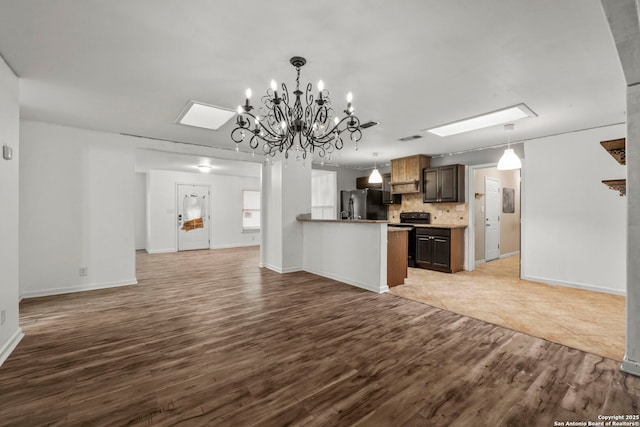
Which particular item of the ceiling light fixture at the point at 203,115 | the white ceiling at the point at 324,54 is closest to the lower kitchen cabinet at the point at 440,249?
the white ceiling at the point at 324,54

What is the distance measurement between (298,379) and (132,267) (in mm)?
4163

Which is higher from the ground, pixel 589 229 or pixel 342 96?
pixel 342 96

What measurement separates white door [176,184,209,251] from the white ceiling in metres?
5.55

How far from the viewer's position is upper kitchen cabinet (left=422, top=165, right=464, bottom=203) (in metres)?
5.91

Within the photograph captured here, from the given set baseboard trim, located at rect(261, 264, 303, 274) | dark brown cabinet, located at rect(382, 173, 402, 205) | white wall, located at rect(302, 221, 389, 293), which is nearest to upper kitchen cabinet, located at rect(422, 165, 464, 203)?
dark brown cabinet, located at rect(382, 173, 402, 205)

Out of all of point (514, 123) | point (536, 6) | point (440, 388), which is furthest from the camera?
point (514, 123)

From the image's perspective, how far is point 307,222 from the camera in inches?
234

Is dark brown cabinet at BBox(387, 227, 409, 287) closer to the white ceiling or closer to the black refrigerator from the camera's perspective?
the white ceiling

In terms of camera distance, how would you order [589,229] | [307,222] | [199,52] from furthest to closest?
[307,222]
[589,229]
[199,52]

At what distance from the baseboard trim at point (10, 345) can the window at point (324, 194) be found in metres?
6.37

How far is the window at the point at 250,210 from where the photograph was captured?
10.5 metres

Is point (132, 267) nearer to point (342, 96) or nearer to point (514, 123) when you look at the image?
point (342, 96)

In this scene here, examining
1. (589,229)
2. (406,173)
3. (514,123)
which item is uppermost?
(514,123)

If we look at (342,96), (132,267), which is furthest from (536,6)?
(132,267)
